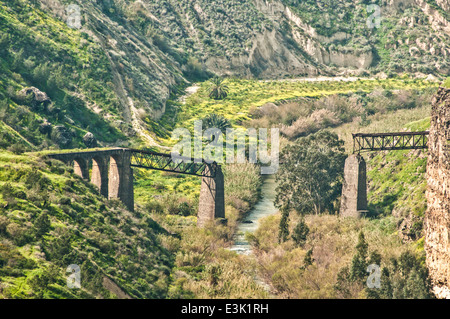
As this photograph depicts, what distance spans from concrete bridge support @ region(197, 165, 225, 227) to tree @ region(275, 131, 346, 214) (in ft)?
29.3

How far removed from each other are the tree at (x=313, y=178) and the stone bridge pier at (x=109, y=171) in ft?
59.0

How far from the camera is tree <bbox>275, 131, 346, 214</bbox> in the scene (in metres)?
71.6

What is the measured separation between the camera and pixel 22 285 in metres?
36.9

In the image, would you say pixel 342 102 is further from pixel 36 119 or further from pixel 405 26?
pixel 36 119

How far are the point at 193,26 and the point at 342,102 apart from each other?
48833mm

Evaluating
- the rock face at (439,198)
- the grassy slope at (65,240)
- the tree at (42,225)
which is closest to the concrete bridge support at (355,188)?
the rock face at (439,198)

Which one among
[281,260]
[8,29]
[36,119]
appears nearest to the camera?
[281,260]

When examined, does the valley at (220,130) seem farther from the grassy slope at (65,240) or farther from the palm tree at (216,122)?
the palm tree at (216,122)

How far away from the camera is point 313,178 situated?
236ft

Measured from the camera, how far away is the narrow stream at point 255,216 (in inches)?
2496

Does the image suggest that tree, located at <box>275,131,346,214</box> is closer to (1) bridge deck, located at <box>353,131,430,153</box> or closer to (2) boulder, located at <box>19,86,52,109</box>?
(1) bridge deck, located at <box>353,131,430,153</box>

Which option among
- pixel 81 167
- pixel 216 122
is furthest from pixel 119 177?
pixel 216 122

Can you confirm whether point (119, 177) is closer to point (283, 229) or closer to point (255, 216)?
point (283, 229)

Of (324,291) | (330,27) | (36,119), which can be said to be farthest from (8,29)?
(330,27)
